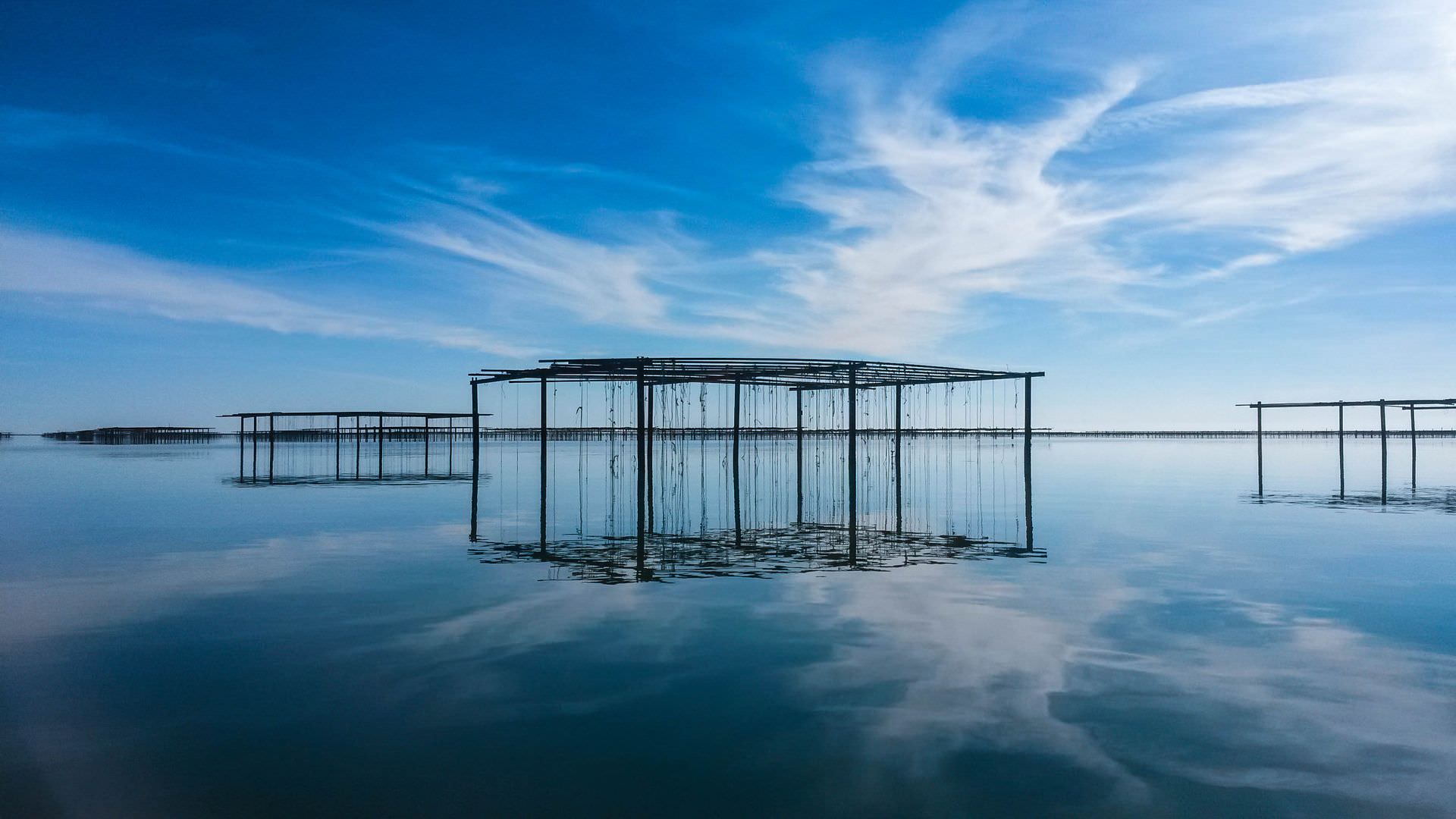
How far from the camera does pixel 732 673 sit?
814 centimetres

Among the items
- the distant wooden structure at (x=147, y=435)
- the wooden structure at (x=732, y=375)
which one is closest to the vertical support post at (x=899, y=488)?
the wooden structure at (x=732, y=375)

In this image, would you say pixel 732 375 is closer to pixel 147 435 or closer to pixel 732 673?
pixel 732 673

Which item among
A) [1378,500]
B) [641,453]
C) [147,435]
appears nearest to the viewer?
[641,453]

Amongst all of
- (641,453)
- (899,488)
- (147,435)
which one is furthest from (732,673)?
(147,435)

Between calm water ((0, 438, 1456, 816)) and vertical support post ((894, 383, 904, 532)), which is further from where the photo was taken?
vertical support post ((894, 383, 904, 532))

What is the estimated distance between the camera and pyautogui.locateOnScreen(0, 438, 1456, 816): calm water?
568 centimetres

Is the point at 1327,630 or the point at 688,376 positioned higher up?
the point at 688,376

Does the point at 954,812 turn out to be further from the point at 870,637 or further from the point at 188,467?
the point at 188,467

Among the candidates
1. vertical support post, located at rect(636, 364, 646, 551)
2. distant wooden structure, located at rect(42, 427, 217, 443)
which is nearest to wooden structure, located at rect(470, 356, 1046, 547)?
vertical support post, located at rect(636, 364, 646, 551)

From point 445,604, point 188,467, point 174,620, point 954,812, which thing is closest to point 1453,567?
point 954,812

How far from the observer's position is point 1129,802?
5.39 meters

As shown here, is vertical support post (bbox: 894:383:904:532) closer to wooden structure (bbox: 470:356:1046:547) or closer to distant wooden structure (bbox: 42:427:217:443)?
wooden structure (bbox: 470:356:1046:547)

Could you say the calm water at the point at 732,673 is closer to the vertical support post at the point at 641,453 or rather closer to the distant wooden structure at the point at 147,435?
the vertical support post at the point at 641,453

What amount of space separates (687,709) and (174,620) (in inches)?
278
